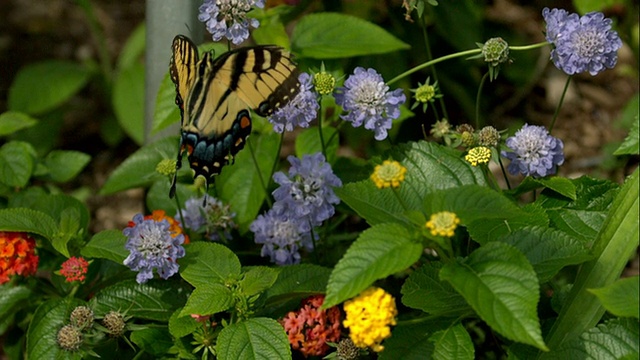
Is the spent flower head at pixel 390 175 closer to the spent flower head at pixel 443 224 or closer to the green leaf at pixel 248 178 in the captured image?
the spent flower head at pixel 443 224

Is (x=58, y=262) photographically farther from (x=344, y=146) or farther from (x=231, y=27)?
(x=344, y=146)

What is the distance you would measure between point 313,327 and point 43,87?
207 cm

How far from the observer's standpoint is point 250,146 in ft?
7.98

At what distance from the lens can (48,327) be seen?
7.20 feet

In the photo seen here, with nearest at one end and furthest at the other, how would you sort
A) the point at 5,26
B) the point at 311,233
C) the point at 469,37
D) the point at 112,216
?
the point at 311,233 → the point at 469,37 → the point at 112,216 → the point at 5,26

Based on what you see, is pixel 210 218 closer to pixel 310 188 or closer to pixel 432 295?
pixel 310 188

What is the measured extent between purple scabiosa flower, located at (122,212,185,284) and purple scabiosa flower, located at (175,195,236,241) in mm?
313

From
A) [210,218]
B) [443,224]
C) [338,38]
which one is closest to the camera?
[443,224]

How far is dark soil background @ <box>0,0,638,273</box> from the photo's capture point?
3.72 m

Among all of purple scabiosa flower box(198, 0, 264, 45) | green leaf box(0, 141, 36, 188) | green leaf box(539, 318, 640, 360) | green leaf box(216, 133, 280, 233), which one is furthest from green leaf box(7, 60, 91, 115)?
green leaf box(539, 318, 640, 360)

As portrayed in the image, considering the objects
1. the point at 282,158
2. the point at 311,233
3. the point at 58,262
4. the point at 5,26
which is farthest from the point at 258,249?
the point at 5,26

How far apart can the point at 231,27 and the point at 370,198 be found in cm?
54

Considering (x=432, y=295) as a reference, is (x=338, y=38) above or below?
above

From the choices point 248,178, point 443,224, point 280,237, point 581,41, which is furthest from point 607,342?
point 248,178
